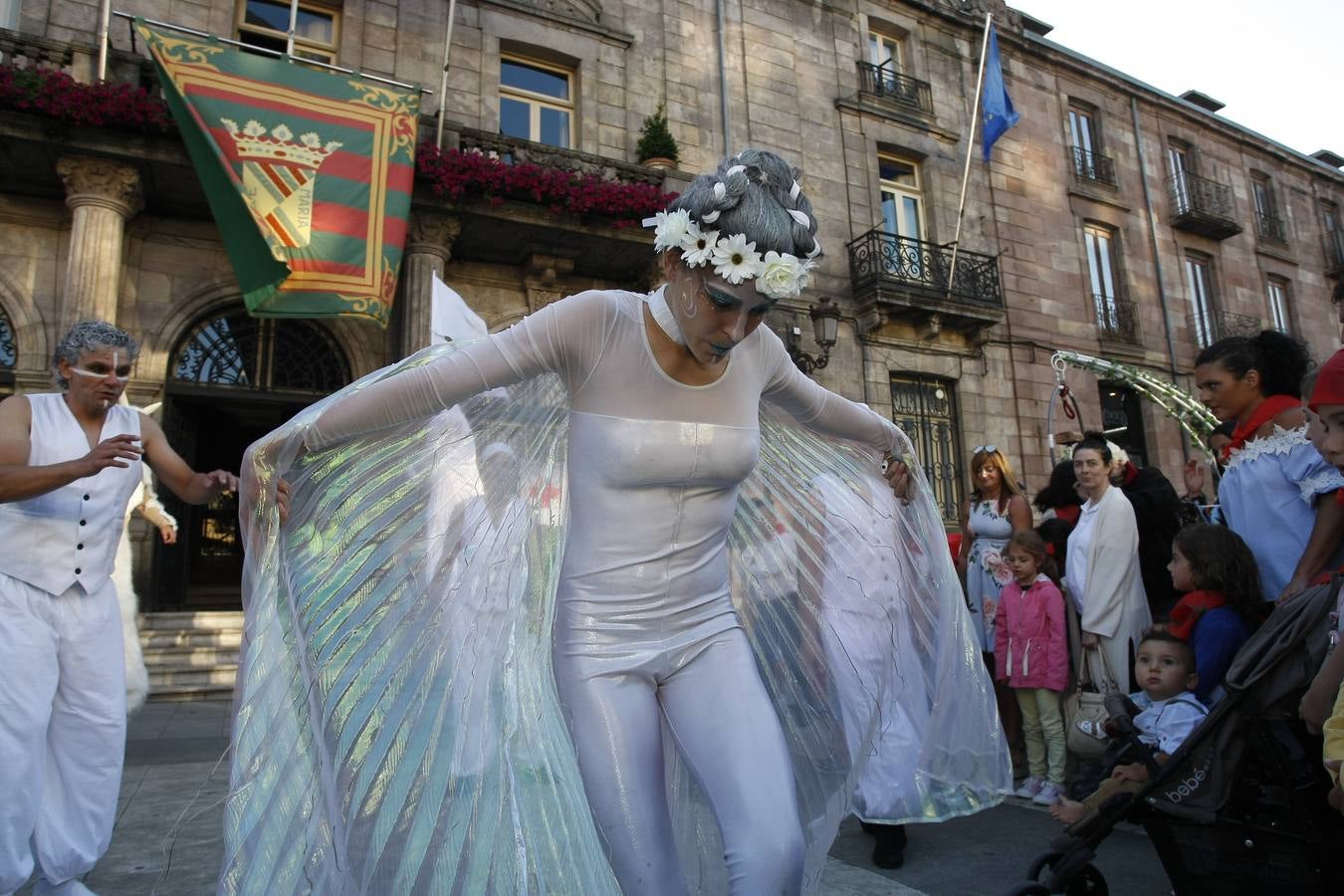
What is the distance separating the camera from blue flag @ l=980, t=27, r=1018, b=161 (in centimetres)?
1498

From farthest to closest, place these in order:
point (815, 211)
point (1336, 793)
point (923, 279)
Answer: point (923, 279)
point (815, 211)
point (1336, 793)

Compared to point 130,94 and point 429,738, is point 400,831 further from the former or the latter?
point 130,94

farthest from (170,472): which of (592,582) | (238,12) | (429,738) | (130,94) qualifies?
(238,12)

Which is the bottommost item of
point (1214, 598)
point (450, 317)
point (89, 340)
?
point (1214, 598)

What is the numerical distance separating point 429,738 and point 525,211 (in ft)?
32.1

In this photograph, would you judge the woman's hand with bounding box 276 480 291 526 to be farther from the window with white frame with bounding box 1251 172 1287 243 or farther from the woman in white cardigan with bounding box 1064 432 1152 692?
→ the window with white frame with bounding box 1251 172 1287 243

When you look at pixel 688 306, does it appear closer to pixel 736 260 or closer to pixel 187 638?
pixel 736 260

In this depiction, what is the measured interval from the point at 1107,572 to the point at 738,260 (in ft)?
11.4

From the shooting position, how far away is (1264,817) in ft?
8.36

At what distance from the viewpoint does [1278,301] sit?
70.2 ft

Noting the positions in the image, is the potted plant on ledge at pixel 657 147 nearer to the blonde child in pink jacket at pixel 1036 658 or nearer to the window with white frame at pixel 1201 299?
the blonde child in pink jacket at pixel 1036 658

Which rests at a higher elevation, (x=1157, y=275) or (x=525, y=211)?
(x=1157, y=275)

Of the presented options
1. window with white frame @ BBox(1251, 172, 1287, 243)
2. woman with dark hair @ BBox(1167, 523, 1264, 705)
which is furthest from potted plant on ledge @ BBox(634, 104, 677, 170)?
window with white frame @ BBox(1251, 172, 1287, 243)

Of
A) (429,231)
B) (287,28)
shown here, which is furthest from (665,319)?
(287,28)
